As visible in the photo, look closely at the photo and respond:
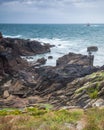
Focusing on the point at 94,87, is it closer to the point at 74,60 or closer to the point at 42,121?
the point at 42,121

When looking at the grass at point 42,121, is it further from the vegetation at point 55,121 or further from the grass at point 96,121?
the grass at point 96,121

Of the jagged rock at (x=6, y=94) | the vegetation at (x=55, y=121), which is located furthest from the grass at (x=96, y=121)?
the jagged rock at (x=6, y=94)

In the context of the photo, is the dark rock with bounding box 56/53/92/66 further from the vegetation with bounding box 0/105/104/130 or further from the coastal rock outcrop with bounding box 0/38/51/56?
the vegetation with bounding box 0/105/104/130

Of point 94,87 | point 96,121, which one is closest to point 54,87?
point 94,87

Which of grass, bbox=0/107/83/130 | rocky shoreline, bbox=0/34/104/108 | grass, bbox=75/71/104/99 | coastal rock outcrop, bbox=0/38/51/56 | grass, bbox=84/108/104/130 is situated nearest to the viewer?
grass, bbox=84/108/104/130

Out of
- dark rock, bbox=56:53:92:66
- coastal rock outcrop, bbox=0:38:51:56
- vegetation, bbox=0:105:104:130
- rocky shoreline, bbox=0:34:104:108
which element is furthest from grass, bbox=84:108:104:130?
coastal rock outcrop, bbox=0:38:51:56

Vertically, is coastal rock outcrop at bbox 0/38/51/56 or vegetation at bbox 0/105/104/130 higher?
vegetation at bbox 0/105/104/130

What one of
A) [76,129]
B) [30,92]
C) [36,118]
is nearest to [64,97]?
[30,92]

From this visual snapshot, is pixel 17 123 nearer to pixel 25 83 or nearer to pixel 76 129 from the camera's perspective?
pixel 76 129

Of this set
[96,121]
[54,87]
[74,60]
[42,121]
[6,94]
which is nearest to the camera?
[96,121]

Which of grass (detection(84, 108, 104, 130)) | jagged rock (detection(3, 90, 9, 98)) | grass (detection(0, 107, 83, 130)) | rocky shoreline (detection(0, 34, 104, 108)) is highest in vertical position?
grass (detection(84, 108, 104, 130))

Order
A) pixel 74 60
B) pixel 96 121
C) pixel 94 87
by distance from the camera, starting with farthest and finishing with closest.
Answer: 1. pixel 74 60
2. pixel 94 87
3. pixel 96 121

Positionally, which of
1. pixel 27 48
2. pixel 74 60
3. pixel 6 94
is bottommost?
pixel 6 94

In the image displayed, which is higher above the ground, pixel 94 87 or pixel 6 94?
pixel 94 87
